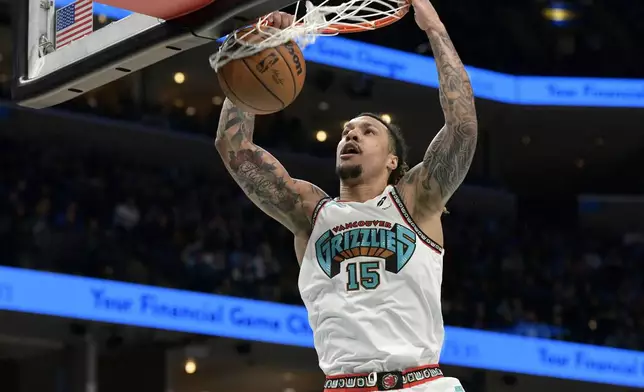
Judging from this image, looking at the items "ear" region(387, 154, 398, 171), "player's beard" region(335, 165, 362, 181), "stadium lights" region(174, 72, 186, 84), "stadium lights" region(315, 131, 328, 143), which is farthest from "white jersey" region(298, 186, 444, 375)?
"stadium lights" region(315, 131, 328, 143)

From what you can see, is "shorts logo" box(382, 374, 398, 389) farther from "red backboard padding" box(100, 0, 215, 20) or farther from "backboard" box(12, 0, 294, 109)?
"red backboard padding" box(100, 0, 215, 20)

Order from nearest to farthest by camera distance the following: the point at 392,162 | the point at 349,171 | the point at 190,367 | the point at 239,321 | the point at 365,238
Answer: the point at 365,238
the point at 349,171
the point at 392,162
the point at 239,321
the point at 190,367

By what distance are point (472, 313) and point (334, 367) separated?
11190mm

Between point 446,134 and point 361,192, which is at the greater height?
point 446,134

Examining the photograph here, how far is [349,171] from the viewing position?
5.19 meters

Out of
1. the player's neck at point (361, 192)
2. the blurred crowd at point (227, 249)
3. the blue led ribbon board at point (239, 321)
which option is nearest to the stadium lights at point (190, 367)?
the blurred crowd at point (227, 249)

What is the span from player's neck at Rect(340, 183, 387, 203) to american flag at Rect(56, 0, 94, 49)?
1.30m

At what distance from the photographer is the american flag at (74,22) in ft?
17.1

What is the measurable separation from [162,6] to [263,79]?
1.68 ft

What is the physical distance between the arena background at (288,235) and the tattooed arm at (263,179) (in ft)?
25.0

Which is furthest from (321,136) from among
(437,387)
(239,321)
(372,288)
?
(437,387)

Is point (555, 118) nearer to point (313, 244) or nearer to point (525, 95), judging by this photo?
point (525, 95)

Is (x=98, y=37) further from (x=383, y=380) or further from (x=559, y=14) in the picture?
(x=559, y=14)

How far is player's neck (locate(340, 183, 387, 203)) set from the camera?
5.25 meters
